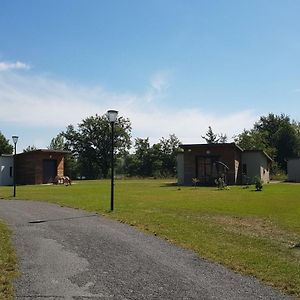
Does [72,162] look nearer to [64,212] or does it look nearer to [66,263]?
[64,212]

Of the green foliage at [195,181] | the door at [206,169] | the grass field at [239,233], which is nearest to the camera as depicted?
the grass field at [239,233]

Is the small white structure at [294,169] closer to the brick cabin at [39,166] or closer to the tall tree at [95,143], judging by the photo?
the brick cabin at [39,166]

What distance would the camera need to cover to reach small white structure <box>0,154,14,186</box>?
4931 centimetres

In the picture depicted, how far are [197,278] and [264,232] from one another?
5904 mm

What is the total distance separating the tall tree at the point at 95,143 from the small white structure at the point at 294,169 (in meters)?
39.8

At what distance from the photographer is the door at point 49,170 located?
49.8 meters

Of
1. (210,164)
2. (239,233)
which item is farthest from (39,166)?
(239,233)

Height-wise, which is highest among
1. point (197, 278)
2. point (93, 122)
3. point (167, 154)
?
point (93, 122)

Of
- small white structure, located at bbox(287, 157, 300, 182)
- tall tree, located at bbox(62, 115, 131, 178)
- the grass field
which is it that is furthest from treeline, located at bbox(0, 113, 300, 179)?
the grass field

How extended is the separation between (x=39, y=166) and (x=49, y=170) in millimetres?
1353

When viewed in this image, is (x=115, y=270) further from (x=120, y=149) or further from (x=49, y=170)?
(x=120, y=149)

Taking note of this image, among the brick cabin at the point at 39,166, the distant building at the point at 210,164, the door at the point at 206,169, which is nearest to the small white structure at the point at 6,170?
the brick cabin at the point at 39,166

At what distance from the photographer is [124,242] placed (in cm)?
1029

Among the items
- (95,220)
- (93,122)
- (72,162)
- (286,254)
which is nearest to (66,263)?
(286,254)
